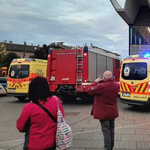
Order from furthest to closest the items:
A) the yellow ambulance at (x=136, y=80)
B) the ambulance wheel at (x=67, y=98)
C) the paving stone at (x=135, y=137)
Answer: the ambulance wheel at (x=67, y=98)
the yellow ambulance at (x=136, y=80)
the paving stone at (x=135, y=137)

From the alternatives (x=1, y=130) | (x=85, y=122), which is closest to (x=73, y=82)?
(x=85, y=122)

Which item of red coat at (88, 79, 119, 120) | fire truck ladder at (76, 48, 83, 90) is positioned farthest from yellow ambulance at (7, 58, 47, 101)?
red coat at (88, 79, 119, 120)

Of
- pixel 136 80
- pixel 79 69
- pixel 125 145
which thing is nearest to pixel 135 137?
pixel 125 145

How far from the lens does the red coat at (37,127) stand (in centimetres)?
275

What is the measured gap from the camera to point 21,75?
13992mm

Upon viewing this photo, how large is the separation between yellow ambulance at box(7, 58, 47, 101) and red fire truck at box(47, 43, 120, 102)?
157 cm

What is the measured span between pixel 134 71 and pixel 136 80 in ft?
1.42

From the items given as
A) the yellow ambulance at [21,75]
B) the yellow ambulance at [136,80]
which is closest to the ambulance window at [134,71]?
the yellow ambulance at [136,80]

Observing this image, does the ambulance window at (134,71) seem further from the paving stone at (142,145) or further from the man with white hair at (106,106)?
the man with white hair at (106,106)

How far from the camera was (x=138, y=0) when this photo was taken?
2162 cm

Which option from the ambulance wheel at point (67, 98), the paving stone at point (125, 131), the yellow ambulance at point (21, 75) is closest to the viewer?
the paving stone at point (125, 131)

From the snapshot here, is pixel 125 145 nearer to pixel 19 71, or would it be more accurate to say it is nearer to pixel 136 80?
pixel 136 80

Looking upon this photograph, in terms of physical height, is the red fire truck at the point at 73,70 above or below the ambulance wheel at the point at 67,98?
above

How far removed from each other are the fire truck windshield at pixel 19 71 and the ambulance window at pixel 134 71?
5.95 meters
